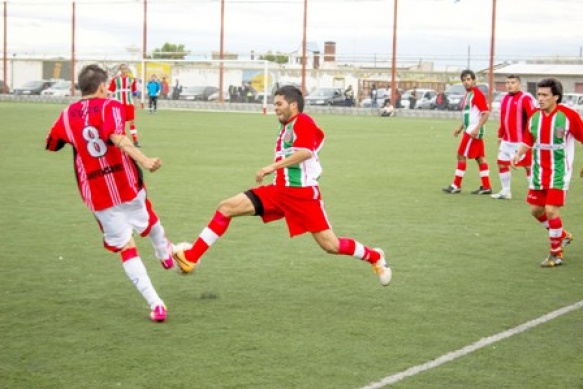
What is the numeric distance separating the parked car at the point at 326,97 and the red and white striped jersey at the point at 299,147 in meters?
45.0

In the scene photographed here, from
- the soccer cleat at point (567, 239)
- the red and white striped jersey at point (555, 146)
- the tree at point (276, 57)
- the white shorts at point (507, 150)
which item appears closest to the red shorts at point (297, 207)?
the red and white striped jersey at point (555, 146)

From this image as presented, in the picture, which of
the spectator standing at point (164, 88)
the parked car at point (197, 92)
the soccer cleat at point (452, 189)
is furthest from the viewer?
the spectator standing at point (164, 88)

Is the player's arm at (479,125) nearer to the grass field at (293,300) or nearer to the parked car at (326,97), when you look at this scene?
the grass field at (293,300)

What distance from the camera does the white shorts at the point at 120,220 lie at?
7.00m

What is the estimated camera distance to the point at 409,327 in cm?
695

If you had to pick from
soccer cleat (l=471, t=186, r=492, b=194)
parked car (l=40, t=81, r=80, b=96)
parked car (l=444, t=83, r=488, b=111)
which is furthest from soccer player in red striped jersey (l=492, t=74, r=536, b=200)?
parked car (l=40, t=81, r=80, b=96)

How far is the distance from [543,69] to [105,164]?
56.9 meters

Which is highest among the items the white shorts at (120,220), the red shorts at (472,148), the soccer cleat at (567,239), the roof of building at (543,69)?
the roof of building at (543,69)

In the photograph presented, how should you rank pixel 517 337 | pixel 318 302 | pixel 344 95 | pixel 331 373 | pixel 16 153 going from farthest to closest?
pixel 344 95, pixel 16 153, pixel 318 302, pixel 517 337, pixel 331 373

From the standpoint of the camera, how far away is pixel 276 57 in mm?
57938

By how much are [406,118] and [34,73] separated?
1229 inches

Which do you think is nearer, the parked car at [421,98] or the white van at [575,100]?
the white van at [575,100]

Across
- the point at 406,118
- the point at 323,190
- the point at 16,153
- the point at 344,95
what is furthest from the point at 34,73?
the point at 323,190

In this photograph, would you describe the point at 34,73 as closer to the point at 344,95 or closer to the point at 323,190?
the point at 344,95
